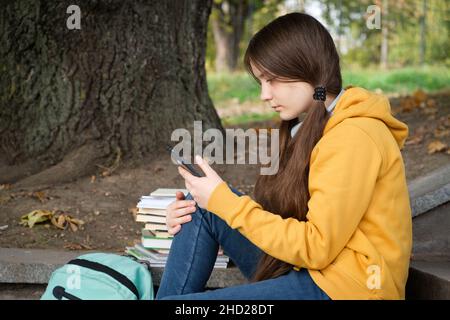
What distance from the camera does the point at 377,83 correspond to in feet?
33.9

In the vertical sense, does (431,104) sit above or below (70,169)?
above

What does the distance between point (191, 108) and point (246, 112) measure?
4.10 m

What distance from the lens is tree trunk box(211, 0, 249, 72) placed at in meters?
15.0

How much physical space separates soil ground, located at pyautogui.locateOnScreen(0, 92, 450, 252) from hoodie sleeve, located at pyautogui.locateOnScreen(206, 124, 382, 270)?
1.51 metres

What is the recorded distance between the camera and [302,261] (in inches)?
84.5

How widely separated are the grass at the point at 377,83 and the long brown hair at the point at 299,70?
7.30 meters

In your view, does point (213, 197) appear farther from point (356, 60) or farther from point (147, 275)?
point (356, 60)

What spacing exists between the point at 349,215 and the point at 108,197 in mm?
2285

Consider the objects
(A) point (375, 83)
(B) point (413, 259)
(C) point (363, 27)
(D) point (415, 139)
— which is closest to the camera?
(B) point (413, 259)

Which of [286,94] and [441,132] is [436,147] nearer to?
[441,132]

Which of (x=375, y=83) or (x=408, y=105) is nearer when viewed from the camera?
(x=408, y=105)

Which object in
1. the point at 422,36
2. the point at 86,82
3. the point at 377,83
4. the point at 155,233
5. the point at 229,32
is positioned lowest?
the point at 155,233

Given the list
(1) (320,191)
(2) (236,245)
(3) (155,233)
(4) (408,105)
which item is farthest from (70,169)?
(4) (408,105)

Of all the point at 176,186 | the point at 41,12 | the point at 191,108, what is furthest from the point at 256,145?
the point at 41,12
